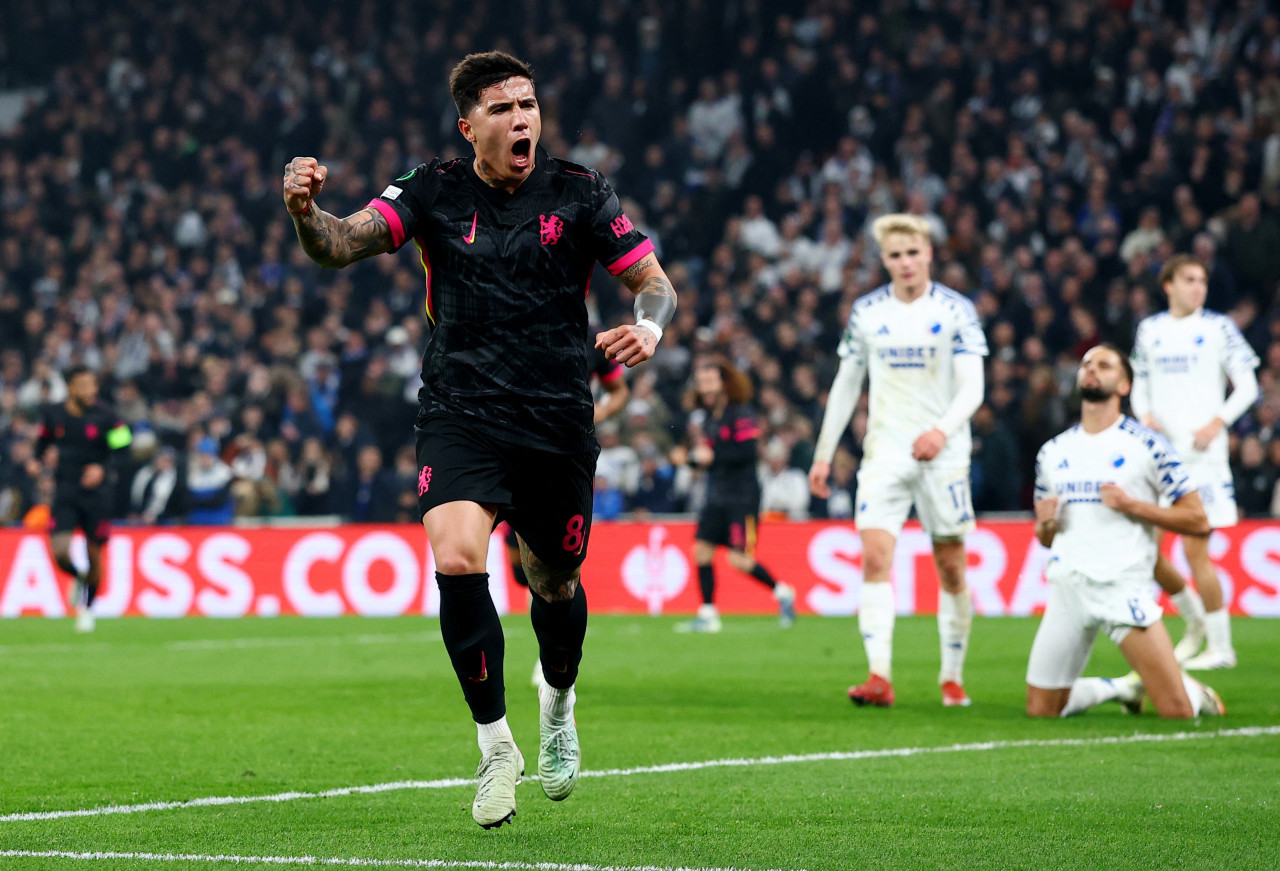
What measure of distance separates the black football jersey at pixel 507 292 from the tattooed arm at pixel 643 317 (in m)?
0.09

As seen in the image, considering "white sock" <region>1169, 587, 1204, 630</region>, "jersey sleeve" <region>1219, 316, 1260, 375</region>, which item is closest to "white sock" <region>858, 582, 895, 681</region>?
"white sock" <region>1169, 587, 1204, 630</region>

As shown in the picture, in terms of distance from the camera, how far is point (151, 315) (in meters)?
22.8

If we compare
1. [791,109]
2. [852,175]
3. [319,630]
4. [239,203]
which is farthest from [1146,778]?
[239,203]

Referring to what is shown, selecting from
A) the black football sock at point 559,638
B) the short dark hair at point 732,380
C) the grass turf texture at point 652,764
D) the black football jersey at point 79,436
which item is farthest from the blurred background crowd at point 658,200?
the black football sock at point 559,638

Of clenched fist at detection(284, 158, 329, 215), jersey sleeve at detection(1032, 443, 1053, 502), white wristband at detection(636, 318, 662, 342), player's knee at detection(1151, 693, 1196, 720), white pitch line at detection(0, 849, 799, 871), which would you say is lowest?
player's knee at detection(1151, 693, 1196, 720)

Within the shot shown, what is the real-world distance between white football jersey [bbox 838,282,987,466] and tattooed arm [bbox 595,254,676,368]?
3.62 metres

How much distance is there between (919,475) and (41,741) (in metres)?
4.45

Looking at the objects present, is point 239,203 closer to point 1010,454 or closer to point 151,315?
point 151,315

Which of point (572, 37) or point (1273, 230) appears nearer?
point (1273, 230)

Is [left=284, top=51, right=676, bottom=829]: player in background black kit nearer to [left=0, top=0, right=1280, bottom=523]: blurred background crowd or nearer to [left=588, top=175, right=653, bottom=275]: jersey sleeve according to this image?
[left=588, top=175, right=653, bottom=275]: jersey sleeve

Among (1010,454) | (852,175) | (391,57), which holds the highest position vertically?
(391,57)

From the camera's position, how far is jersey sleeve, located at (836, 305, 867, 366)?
9.08 metres

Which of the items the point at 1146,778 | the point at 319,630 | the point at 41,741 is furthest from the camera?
the point at 319,630

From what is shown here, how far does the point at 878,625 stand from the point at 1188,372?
3527 millimetres
